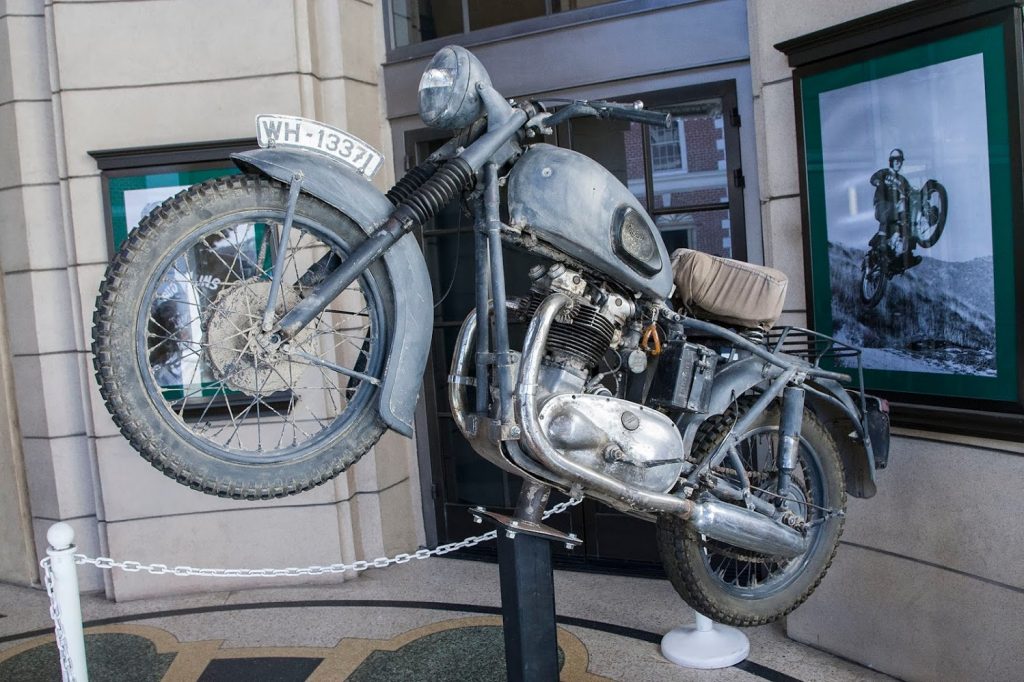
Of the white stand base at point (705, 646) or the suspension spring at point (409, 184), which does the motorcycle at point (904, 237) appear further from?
the suspension spring at point (409, 184)

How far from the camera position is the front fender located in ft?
7.12

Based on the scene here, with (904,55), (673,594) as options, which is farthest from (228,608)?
(904,55)

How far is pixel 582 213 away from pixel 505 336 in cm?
36

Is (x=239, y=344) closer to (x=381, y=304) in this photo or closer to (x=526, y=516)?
(x=381, y=304)

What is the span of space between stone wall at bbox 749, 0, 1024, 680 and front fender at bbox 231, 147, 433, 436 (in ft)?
6.78

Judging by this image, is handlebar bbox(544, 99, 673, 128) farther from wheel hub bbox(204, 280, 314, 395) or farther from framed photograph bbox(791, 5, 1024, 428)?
framed photograph bbox(791, 5, 1024, 428)

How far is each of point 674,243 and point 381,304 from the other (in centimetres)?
257

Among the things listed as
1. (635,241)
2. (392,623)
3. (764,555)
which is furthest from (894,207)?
(392,623)

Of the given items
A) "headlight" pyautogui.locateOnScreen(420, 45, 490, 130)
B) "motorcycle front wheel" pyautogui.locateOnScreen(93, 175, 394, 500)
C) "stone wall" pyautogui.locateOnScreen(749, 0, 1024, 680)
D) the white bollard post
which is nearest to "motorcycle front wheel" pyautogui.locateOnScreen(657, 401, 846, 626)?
"stone wall" pyautogui.locateOnScreen(749, 0, 1024, 680)

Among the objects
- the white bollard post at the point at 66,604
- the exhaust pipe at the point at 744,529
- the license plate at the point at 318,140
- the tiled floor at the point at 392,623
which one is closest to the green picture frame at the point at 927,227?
the exhaust pipe at the point at 744,529

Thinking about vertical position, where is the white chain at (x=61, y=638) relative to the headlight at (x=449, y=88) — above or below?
below

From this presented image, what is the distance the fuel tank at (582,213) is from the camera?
2342 millimetres

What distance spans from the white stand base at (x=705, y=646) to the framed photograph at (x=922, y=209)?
111cm

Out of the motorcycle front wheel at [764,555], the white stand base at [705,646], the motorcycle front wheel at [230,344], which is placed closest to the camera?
the motorcycle front wheel at [230,344]
